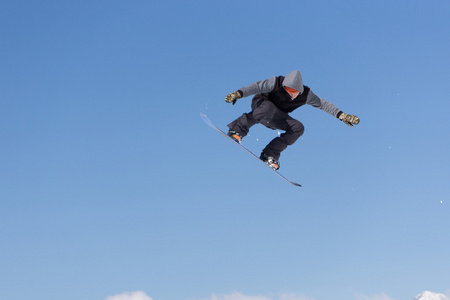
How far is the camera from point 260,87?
39.2 ft

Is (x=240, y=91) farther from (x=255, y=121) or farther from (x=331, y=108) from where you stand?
(x=331, y=108)

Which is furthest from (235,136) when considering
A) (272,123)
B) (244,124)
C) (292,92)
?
(292,92)

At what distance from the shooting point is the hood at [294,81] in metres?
11.6

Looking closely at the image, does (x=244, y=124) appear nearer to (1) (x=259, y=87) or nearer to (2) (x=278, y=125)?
(2) (x=278, y=125)

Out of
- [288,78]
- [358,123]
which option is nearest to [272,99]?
[288,78]

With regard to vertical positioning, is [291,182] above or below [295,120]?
below

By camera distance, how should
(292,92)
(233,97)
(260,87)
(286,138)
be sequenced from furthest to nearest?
(286,138) → (260,87) → (292,92) → (233,97)

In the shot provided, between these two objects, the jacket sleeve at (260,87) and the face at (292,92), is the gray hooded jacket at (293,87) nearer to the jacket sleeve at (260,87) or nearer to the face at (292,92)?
the jacket sleeve at (260,87)

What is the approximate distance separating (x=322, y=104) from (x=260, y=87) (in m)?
2.01

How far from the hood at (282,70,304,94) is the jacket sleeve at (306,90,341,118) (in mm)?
727

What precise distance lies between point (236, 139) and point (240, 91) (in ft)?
5.15

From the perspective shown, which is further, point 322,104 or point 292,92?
point 322,104

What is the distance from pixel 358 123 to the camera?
39.2 ft

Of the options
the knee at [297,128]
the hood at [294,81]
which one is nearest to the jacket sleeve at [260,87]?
the hood at [294,81]
